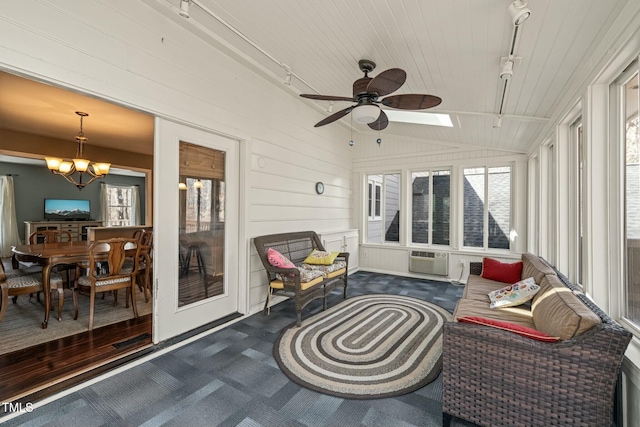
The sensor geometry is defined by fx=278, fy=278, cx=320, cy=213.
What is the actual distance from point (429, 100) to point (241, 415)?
2.89 metres

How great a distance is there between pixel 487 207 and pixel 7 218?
A: 12.2 meters

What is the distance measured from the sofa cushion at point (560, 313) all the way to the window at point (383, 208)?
3795 millimetres

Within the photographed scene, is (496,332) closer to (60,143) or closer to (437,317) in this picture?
(437,317)

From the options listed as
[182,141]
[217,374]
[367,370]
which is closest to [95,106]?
[182,141]

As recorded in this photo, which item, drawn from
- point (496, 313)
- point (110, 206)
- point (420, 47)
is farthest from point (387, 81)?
point (110, 206)

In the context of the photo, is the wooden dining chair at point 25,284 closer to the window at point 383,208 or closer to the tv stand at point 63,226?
the window at point 383,208

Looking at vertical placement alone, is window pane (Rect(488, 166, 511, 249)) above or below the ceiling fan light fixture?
below

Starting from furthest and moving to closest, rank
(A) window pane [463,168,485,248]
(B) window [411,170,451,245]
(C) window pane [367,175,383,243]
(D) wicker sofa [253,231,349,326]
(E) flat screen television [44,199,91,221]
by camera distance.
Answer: (E) flat screen television [44,199,91,221] → (C) window pane [367,175,383,243] → (B) window [411,170,451,245] → (A) window pane [463,168,485,248] → (D) wicker sofa [253,231,349,326]

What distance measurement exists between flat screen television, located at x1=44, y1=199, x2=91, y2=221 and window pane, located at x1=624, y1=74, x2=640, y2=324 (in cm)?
1199

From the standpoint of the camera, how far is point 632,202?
5.92 ft

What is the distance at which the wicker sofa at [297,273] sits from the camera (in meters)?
3.28

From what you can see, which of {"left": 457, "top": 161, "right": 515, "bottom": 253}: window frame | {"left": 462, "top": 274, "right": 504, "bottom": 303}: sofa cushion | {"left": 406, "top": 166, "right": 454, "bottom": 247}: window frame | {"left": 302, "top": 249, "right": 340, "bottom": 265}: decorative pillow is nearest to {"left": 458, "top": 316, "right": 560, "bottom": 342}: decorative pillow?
{"left": 462, "top": 274, "right": 504, "bottom": 303}: sofa cushion

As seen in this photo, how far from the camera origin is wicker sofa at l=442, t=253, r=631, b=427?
1.44 m

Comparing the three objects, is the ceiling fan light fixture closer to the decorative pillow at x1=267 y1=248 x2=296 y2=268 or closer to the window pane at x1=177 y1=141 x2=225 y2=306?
the window pane at x1=177 y1=141 x2=225 y2=306
